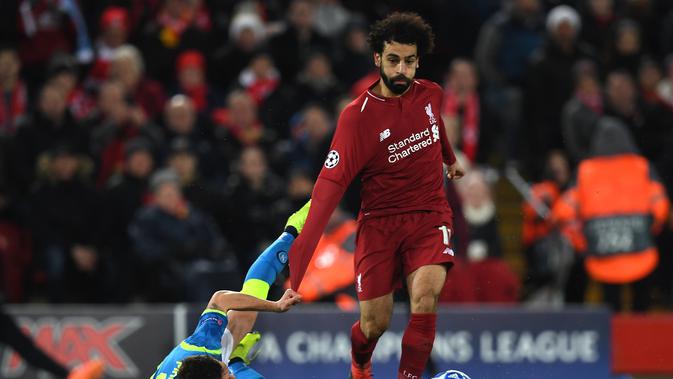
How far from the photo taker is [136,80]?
15242 mm

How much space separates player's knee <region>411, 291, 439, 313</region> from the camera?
8.87 meters

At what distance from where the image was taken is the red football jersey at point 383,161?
8883mm

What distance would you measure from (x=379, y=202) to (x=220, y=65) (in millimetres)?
7221

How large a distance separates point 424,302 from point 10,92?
23.9 feet

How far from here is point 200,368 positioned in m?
7.98

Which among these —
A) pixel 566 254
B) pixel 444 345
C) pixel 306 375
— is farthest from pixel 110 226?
pixel 566 254

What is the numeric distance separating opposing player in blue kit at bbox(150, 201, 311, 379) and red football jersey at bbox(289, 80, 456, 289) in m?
0.30

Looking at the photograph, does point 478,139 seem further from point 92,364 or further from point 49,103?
point 92,364

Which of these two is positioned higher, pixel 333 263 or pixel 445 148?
pixel 445 148

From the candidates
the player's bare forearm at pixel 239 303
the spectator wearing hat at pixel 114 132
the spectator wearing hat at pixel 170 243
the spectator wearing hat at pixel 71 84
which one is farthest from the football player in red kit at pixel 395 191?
the spectator wearing hat at pixel 71 84

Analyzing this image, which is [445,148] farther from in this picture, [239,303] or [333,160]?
[239,303]

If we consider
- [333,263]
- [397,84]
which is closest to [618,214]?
[333,263]

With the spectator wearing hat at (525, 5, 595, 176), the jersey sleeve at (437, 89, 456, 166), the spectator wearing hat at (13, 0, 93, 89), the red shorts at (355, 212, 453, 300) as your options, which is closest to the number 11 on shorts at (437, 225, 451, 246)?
the red shorts at (355, 212, 453, 300)

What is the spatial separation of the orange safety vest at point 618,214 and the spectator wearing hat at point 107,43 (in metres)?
5.04
